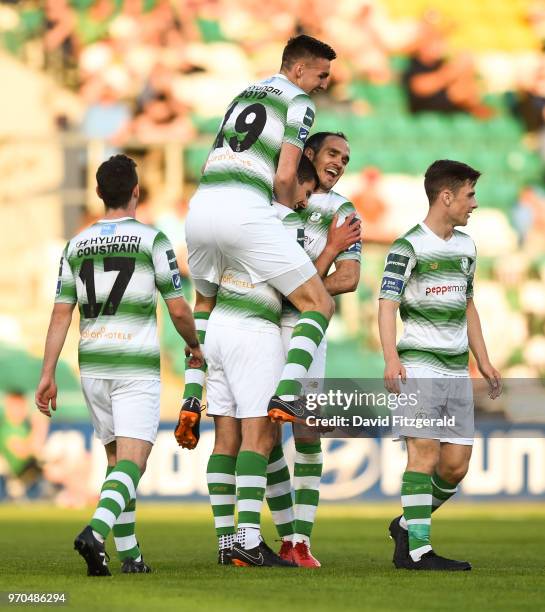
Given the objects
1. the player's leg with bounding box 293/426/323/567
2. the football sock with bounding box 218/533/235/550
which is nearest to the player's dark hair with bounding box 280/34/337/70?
the player's leg with bounding box 293/426/323/567

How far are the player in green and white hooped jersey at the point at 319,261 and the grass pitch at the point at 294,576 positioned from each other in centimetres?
26

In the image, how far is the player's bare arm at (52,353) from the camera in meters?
5.98

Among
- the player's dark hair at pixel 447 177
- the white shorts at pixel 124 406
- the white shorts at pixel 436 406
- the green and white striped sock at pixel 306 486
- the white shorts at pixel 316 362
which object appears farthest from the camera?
the green and white striped sock at pixel 306 486

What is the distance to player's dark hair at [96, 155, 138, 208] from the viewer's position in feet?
19.6

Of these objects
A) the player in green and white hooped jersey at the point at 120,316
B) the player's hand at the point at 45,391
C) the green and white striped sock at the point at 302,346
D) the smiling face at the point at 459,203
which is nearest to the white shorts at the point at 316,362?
the green and white striped sock at the point at 302,346

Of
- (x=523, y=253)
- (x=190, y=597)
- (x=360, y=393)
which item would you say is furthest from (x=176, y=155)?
(x=190, y=597)

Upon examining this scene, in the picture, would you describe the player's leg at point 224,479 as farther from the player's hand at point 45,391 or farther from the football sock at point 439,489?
the football sock at point 439,489

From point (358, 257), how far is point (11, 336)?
12.0 meters

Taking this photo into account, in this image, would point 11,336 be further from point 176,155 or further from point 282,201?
point 282,201

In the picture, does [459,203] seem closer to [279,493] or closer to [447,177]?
[447,177]

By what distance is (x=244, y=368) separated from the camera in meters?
6.21

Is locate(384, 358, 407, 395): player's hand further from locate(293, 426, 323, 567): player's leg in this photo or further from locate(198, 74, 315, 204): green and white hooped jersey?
locate(198, 74, 315, 204): green and white hooped jersey

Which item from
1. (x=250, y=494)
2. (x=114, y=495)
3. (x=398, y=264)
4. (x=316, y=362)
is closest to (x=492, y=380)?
(x=398, y=264)

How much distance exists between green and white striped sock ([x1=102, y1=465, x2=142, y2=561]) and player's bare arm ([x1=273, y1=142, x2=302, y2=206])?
1.40 m
